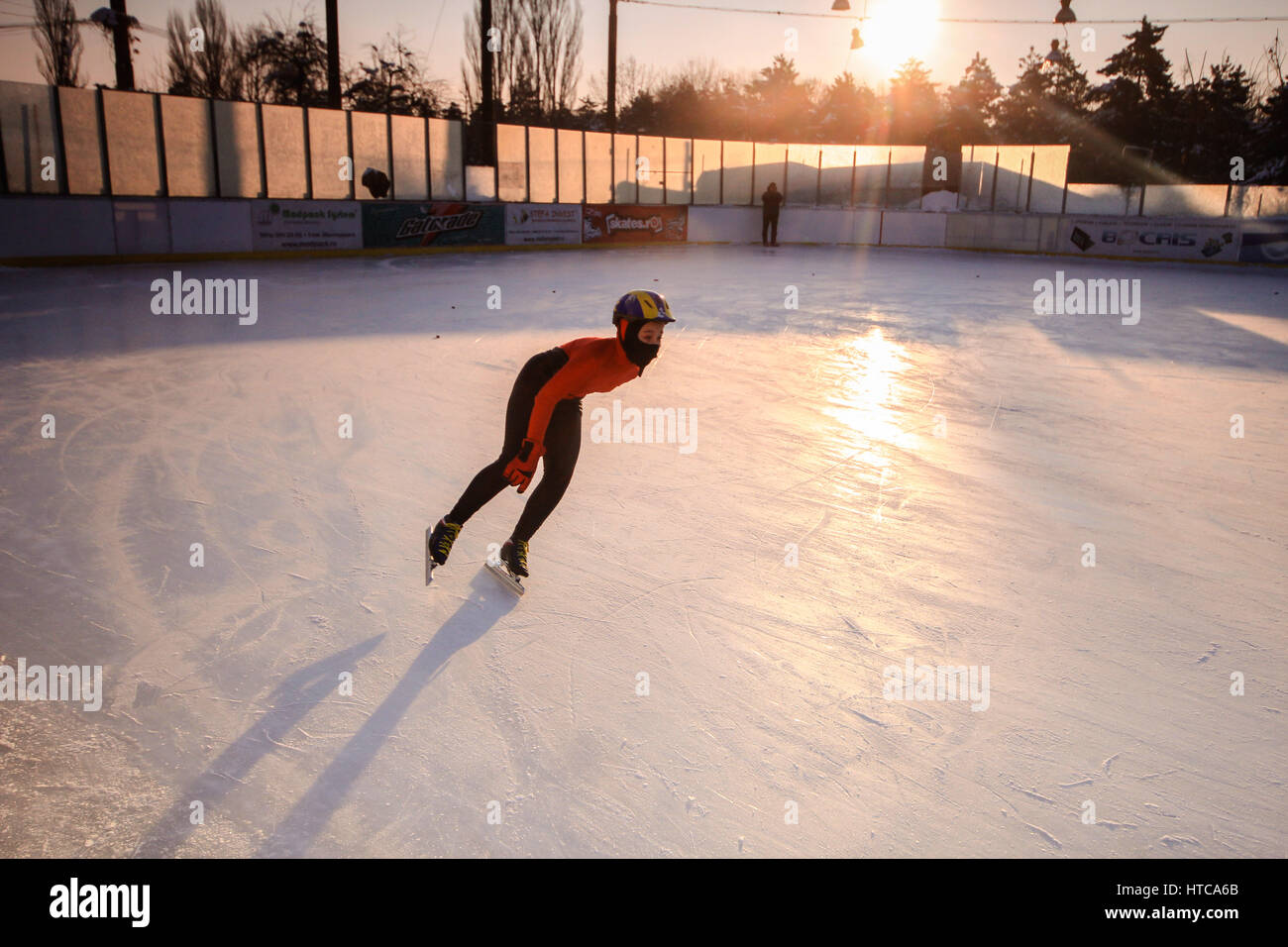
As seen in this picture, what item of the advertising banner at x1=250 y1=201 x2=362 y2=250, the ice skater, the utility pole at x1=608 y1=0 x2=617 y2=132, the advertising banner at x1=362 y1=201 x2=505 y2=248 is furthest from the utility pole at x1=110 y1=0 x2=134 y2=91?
the ice skater

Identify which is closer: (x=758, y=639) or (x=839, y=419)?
(x=758, y=639)

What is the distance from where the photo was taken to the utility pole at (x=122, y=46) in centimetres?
1730

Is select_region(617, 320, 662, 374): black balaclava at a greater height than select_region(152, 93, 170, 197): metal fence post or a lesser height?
lesser

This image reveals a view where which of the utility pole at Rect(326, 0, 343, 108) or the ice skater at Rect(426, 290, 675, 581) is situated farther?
the utility pole at Rect(326, 0, 343, 108)

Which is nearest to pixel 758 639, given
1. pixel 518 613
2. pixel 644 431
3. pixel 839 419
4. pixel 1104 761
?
pixel 518 613

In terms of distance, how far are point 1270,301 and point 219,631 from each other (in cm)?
1671

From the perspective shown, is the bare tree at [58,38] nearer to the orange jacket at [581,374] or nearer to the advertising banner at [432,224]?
the advertising banner at [432,224]

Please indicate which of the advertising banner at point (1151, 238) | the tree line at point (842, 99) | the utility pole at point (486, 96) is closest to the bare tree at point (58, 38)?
the tree line at point (842, 99)

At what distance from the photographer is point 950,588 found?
3811mm

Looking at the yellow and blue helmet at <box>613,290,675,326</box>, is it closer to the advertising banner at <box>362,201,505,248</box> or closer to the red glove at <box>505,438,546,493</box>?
the red glove at <box>505,438,546,493</box>

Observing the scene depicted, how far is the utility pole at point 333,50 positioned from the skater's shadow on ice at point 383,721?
2013 cm

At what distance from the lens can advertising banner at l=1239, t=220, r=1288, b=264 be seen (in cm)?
2025

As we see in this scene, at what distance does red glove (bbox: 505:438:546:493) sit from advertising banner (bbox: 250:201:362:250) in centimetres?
1678
